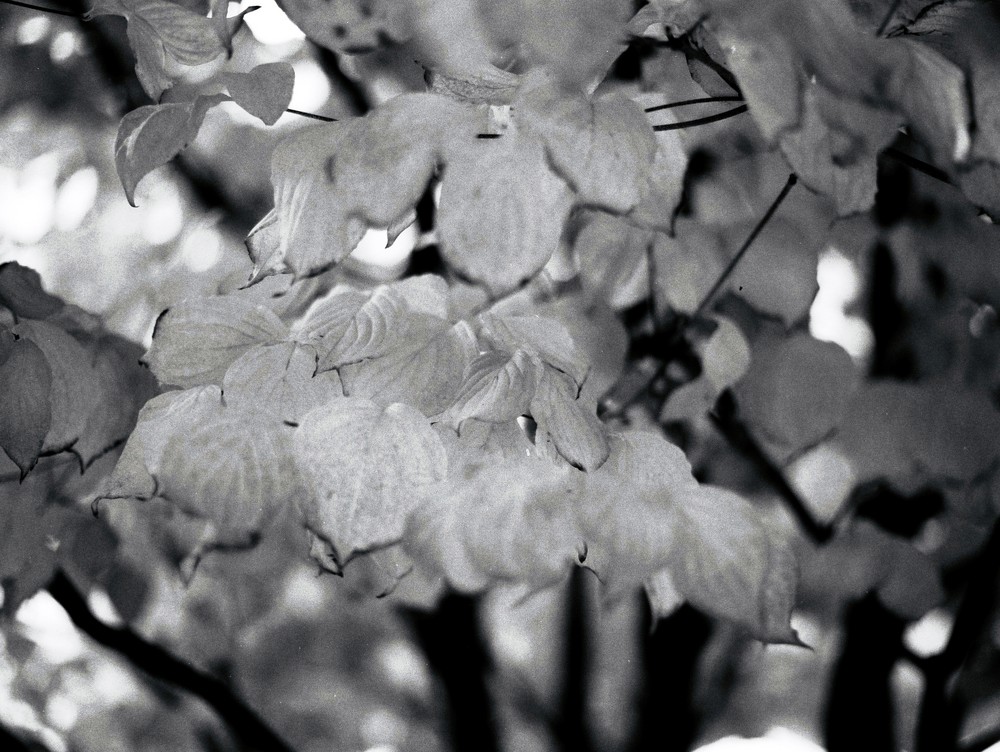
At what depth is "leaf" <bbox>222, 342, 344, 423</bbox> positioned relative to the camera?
1.68 ft

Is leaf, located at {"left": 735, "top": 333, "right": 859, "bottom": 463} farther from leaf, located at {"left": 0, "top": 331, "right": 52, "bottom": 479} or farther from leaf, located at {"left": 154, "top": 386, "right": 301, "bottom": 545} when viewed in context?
leaf, located at {"left": 0, "top": 331, "right": 52, "bottom": 479}

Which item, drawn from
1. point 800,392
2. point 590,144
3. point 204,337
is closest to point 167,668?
point 204,337

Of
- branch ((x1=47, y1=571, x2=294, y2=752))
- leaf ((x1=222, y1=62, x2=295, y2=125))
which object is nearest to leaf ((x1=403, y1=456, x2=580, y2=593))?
leaf ((x1=222, y1=62, x2=295, y2=125))

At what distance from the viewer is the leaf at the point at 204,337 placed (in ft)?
1.78

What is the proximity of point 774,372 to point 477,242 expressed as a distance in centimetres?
41

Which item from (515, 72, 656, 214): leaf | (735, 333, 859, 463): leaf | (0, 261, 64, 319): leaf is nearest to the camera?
(515, 72, 656, 214): leaf

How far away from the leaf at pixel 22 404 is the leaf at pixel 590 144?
35 cm

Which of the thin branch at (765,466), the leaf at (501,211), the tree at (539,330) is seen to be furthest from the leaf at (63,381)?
the thin branch at (765,466)

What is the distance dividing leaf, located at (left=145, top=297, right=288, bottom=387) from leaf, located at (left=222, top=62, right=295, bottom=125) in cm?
12

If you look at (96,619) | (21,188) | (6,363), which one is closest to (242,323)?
(6,363)

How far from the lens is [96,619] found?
98cm

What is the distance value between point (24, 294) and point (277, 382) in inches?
8.9

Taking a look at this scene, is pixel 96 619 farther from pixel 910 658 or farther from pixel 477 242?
pixel 910 658

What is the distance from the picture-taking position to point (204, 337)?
0.55 m
